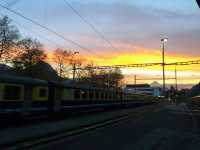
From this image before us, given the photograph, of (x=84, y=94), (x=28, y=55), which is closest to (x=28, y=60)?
(x=28, y=55)

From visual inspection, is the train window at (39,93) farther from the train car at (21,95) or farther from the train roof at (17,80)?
the train roof at (17,80)

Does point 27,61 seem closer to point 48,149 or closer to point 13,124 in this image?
point 13,124

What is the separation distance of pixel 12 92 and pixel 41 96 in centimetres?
503

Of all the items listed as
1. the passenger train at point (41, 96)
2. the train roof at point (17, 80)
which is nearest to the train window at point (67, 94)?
the passenger train at point (41, 96)

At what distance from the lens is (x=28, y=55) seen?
99.7m

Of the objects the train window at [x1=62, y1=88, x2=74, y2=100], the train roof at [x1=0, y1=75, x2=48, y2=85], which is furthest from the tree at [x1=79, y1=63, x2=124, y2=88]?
the train roof at [x1=0, y1=75, x2=48, y2=85]

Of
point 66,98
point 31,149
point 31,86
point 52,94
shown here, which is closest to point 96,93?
point 66,98

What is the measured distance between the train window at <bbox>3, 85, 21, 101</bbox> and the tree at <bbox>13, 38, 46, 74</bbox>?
59995mm

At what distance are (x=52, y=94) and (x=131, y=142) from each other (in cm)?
1718

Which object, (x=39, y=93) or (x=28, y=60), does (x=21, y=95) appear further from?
(x=28, y=60)

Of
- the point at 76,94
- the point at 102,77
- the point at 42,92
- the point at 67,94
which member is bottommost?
the point at 42,92

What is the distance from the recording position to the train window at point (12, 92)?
27875 mm

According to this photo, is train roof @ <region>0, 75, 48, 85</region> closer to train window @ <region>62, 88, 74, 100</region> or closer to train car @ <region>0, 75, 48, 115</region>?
train car @ <region>0, 75, 48, 115</region>

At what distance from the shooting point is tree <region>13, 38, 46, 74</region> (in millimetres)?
92750
